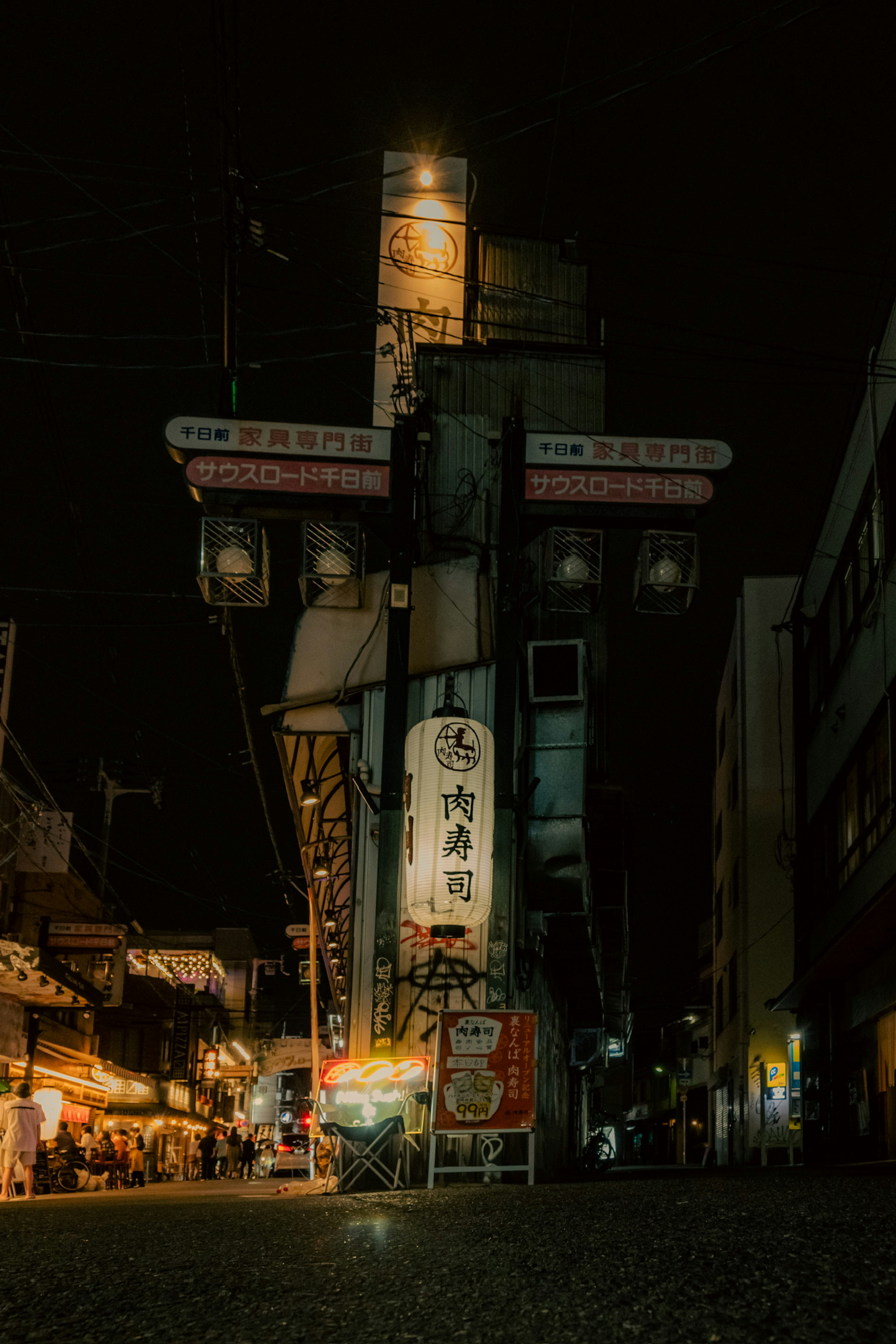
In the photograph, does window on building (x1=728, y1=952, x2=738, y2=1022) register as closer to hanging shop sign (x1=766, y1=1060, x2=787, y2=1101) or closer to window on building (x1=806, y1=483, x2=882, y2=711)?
hanging shop sign (x1=766, y1=1060, x2=787, y2=1101)

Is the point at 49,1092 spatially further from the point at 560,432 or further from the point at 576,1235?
the point at 576,1235

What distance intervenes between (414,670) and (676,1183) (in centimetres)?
839

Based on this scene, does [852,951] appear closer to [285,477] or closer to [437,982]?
[437,982]

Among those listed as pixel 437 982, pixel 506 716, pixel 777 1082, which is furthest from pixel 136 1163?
pixel 506 716

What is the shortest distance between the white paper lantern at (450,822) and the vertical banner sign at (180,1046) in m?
29.8

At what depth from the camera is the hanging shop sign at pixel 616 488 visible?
1588 cm

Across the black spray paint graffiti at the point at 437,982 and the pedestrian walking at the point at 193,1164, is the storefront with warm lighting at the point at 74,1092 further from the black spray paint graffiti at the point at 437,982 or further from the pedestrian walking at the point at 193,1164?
the black spray paint graffiti at the point at 437,982

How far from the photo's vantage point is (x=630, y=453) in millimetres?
15938

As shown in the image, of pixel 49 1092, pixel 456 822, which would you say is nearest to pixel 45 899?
pixel 49 1092

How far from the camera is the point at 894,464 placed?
18.8 metres

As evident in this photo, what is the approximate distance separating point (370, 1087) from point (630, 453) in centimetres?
907

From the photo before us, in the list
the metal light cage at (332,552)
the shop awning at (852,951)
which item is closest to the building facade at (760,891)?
the shop awning at (852,951)

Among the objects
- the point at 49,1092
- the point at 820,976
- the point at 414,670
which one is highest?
the point at 414,670

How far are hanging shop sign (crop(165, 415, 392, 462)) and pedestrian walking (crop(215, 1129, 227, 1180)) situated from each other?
2587cm
